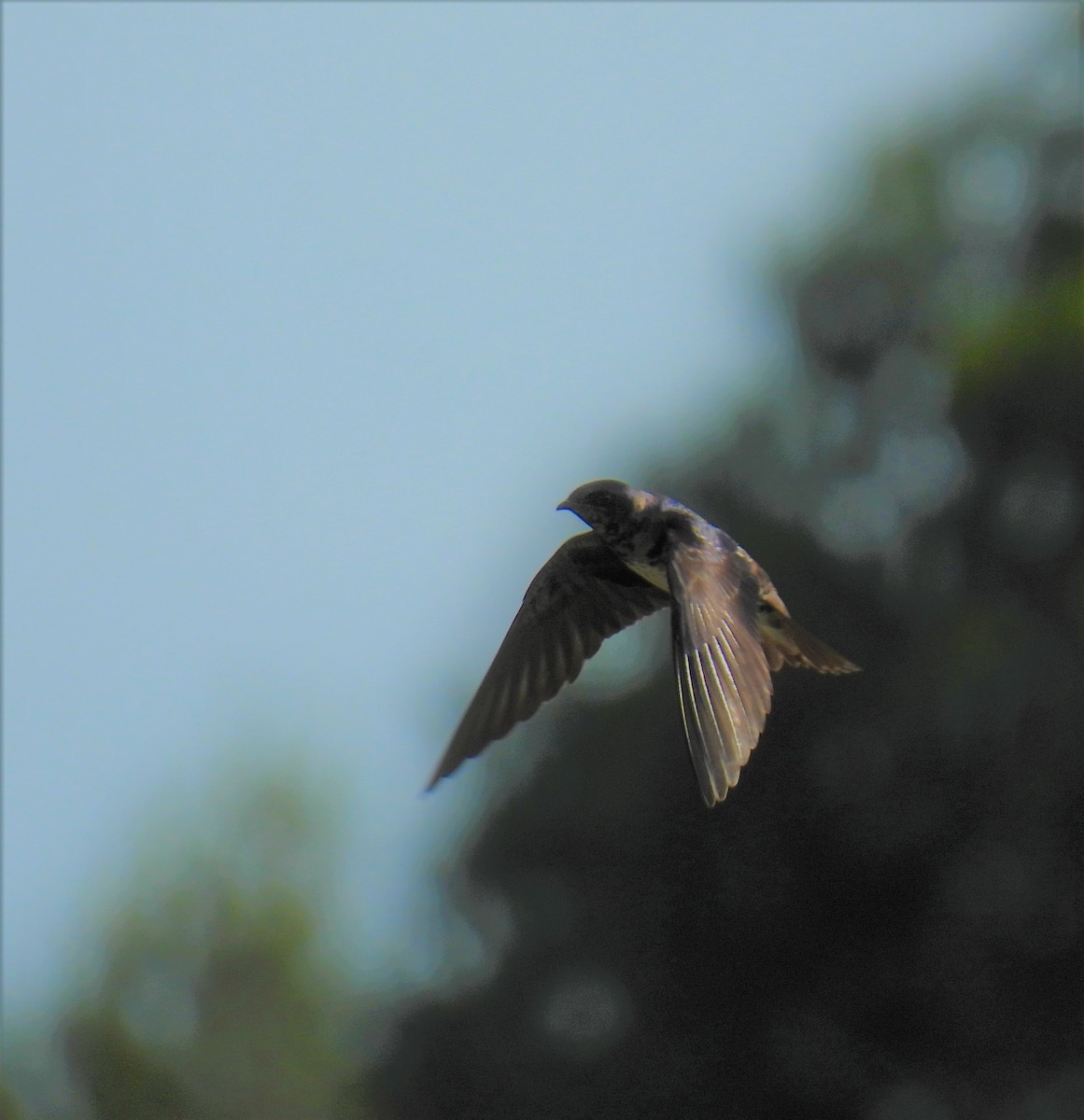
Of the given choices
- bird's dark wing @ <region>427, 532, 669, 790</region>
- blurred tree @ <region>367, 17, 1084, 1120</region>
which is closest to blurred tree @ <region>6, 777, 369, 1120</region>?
blurred tree @ <region>367, 17, 1084, 1120</region>

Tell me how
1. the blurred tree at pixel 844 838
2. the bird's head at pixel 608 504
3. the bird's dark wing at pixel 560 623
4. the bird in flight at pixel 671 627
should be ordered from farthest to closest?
1. the blurred tree at pixel 844 838
2. the bird's dark wing at pixel 560 623
3. the bird's head at pixel 608 504
4. the bird in flight at pixel 671 627

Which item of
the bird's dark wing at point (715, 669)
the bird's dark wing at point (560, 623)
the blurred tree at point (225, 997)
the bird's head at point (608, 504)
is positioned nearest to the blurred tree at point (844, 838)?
the blurred tree at point (225, 997)

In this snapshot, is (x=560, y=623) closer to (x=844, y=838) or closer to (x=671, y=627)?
(x=671, y=627)

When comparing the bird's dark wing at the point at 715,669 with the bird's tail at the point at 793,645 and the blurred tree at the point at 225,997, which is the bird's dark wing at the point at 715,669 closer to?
the bird's tail at the point at 793,645

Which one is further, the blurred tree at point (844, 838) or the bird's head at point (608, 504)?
the blurred tree at point (844, 838)

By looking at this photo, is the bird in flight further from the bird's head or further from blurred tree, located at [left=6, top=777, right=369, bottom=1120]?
blurred tree, located at [left=6, top=777, right=369, bottom=1120]

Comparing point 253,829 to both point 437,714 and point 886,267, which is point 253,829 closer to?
point 437,714

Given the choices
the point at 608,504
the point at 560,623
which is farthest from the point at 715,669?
the point at 560,623
